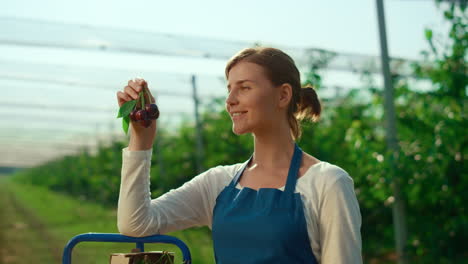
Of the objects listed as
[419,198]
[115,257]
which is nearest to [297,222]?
[115,257]

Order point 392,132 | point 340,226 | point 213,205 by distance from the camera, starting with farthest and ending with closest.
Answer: point 392,132 < point 213,205 < point 340,226

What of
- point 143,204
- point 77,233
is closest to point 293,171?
point 143,204

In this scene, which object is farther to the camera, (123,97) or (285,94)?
(285,94)

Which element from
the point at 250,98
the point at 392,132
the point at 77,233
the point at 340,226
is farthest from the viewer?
the point at 77,233

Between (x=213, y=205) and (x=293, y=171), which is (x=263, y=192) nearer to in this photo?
(x=293, y=171)

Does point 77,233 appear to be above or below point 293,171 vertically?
below

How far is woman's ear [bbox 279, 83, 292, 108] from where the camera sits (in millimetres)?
1639

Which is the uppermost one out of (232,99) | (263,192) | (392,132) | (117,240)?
(232,99)

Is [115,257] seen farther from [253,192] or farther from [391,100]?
[391,100]

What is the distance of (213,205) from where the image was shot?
172cm

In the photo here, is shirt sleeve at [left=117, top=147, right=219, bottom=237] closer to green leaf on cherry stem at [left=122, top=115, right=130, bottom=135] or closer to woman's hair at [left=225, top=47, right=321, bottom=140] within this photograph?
green leaf on cherry stem at [left=122, top=115, right=130, bottom=135]

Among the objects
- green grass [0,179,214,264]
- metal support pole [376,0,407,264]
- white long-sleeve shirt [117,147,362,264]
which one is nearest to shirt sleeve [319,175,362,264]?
white long-sleeve shirt [117,147,362,264]

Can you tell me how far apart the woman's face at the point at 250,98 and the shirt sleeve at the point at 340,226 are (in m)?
0.26

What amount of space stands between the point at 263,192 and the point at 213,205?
0.22m
